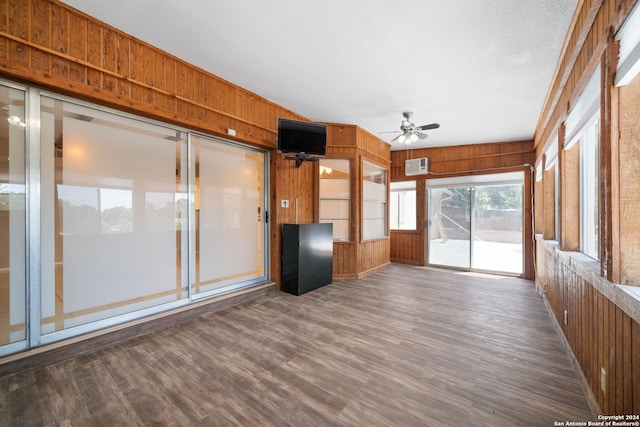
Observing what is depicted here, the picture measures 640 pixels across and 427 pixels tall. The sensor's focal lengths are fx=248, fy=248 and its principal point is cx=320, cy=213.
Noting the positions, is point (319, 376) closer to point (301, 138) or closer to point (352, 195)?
point (301, 138)

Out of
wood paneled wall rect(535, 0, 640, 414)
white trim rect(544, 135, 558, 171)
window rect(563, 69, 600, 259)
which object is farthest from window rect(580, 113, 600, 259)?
white trim rect(544, 135, 558, 171)

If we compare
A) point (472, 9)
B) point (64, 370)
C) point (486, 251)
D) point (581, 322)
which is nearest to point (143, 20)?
point (472, 9)

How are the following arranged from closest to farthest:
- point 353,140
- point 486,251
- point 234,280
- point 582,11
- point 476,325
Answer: point 582,11, point 476,325, point 234,280, point 353,140, point 486,251

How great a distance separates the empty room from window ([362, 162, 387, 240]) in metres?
1.44

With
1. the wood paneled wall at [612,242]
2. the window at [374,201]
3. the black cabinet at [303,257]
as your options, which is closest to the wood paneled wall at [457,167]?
the window at [374,201]

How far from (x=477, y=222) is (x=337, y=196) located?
3360 mm

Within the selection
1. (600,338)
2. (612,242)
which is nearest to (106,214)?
(612,242)

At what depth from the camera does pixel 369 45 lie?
253 cm

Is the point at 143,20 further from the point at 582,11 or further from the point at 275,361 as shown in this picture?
→ the point at 582,11

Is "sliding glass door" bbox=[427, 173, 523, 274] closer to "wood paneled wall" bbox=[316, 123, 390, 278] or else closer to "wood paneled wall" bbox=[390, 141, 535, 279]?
"wood paneled wall" bbox=[390, 141, 535, 279]

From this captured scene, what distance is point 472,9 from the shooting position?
206 centimetres

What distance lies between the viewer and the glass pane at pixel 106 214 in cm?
218

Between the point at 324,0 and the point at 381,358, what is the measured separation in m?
3.04

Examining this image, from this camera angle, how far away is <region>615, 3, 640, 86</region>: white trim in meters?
1.19
